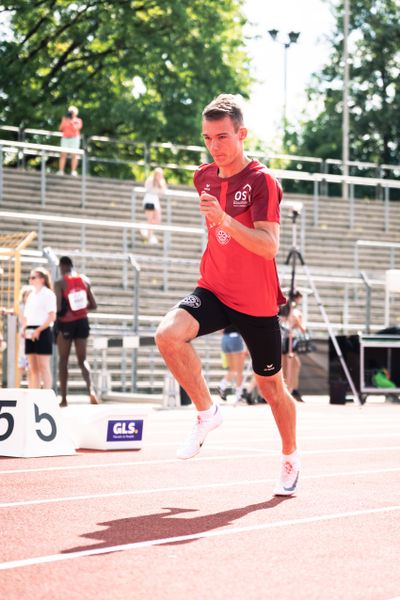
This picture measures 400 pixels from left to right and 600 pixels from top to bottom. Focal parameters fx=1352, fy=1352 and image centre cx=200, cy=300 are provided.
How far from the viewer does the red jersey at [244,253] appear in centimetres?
732

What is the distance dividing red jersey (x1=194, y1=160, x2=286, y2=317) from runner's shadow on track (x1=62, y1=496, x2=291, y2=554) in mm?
1139

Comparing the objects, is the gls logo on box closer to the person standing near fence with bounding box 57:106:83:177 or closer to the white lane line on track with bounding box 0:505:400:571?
the white lane line on track with bounding box 0:505:400:571

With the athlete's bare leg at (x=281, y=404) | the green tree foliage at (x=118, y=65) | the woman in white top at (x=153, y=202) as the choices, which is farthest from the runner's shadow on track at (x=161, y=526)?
the green tree foliage at (x=118, y=65)

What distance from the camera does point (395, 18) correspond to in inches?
2103

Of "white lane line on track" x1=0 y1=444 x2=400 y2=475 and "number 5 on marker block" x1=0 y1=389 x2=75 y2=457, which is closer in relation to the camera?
"white lane line on track" x1=0 y1=444 x2=400 y2=475

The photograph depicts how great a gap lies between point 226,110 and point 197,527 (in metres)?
2.34

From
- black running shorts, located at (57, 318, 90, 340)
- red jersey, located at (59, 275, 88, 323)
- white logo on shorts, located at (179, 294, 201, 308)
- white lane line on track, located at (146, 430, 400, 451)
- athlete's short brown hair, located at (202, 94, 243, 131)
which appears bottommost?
white lane line on track, located at (146, 430, 400, 451)

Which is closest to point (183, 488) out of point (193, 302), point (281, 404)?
point (281, 404)

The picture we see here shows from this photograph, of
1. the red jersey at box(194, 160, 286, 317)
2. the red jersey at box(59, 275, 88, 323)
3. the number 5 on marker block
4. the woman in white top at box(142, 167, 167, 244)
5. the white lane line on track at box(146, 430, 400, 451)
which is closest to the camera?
the red jersey at box(194, 160, 286, 317)

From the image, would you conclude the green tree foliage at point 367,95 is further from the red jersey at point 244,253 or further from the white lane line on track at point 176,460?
the red jersey at point 244,253

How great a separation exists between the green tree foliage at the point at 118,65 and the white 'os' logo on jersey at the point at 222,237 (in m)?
30.0

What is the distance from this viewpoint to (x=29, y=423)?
32.2 ft

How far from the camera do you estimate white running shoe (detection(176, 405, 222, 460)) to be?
7848 millimetres

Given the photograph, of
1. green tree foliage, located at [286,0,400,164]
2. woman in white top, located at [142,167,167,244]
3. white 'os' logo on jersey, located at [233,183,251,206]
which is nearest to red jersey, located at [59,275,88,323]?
woman in white top, located at [142,167,167,244]
